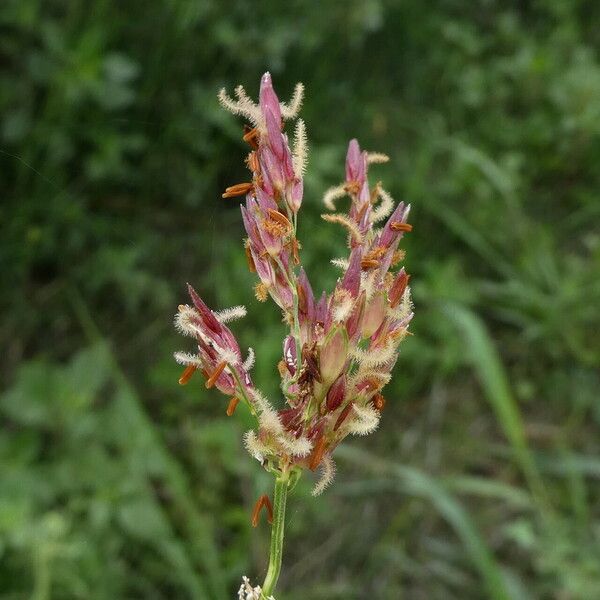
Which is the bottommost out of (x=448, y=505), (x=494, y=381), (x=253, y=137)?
(x=253, y=137)

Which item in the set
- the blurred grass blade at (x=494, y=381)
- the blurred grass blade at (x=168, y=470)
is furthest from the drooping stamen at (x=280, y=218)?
the blurred grass blade at (x=494, y=381)

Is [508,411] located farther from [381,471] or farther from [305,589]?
[305,589]

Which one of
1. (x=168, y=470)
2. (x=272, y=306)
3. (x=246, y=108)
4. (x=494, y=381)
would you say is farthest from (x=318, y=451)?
(x=272, y=306)

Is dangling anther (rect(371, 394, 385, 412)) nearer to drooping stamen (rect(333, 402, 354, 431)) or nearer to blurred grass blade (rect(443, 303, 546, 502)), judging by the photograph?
drooping stamen (rect(333, 402, 354, 431))

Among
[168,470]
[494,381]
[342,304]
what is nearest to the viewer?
[342,304]

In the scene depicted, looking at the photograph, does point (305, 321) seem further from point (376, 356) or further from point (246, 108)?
point (246, 108)

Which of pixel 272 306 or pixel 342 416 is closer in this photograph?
pixel 342 416

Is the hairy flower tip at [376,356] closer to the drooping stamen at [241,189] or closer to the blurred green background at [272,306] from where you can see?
the drooping stamen at [241,189]
